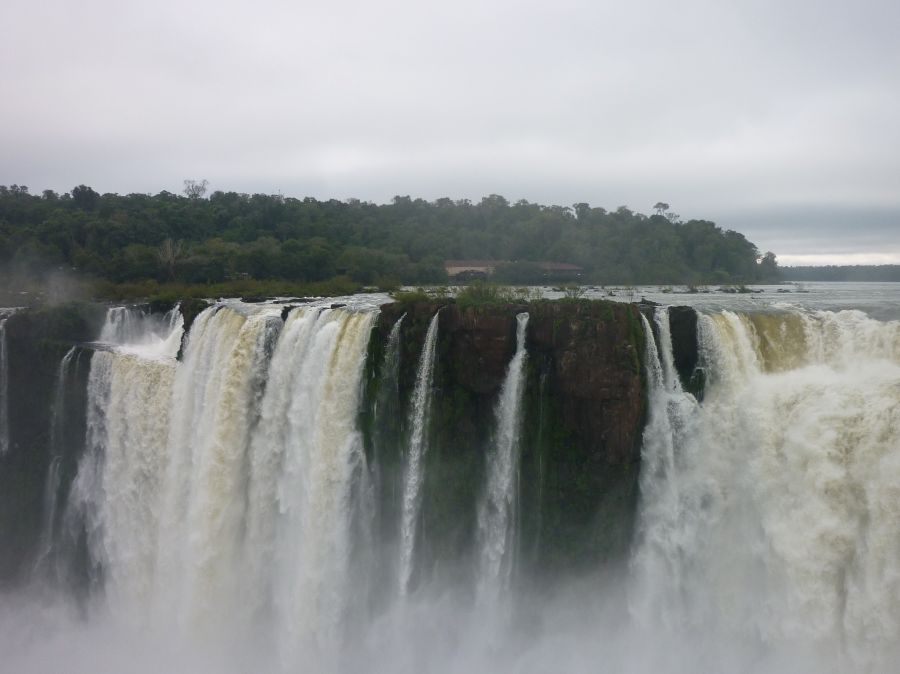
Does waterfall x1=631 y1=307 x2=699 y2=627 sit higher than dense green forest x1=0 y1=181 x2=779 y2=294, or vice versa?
dense green forest x1=0 y1=181 x2=779 y2=294

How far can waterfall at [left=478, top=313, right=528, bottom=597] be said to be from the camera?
11.5m

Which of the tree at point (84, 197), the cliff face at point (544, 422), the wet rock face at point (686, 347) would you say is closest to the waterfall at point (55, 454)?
the cliff face at point (544, 422)

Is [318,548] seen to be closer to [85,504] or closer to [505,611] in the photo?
[505,611]

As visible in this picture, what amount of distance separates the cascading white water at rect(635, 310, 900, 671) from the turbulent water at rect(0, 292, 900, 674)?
3 centimetres

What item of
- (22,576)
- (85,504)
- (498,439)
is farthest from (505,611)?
(22,576)

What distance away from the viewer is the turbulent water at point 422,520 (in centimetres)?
863

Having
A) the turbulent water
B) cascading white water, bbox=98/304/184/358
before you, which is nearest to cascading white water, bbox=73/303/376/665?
the turbulent water

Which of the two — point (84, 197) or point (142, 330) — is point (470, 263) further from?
point (84, 197)

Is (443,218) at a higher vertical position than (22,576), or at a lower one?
higher

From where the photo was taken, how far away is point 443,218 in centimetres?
4678

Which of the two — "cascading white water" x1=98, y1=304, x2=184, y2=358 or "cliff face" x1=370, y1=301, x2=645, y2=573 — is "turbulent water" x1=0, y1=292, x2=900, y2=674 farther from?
"cascading white water" x1=98, y1=304, x2=184, y2=358

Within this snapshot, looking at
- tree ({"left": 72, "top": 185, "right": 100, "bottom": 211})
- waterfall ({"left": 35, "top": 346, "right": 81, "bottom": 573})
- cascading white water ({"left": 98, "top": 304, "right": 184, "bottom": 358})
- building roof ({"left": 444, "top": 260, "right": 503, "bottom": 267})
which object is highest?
tree ({"left": 72, "top": 185, "right": 100, "bottom": 211})

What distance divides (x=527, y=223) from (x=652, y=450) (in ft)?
100

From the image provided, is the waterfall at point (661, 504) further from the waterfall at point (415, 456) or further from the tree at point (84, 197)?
the tree at point (84, 197)
